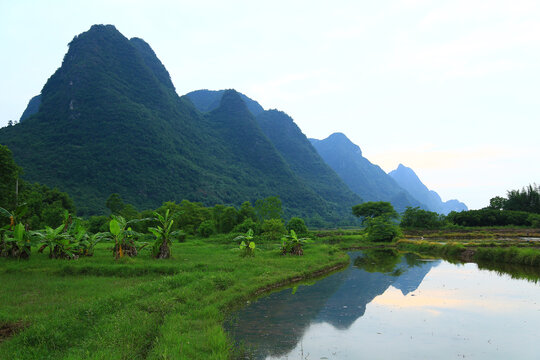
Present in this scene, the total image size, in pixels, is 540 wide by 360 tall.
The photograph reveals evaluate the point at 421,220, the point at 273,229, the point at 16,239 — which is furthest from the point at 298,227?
the point at 16,239

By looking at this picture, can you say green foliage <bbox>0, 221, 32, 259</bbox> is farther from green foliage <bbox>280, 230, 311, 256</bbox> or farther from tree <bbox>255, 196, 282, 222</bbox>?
tree <bbox>255, 196, 282, 222</bbox>

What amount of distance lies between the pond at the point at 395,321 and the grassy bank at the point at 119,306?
54.8 inches

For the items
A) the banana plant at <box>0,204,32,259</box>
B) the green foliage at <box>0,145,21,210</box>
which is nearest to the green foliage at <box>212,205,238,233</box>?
the green foliage at <box>0,145,21,210</box>

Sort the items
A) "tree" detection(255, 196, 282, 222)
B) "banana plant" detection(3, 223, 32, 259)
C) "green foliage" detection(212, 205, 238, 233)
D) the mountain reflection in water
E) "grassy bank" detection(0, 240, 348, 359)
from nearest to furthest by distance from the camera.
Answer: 1. "grassy bank" detection(0, 240, 348, 359)
2. the mountain reflection in water
3. "banana plant" detection(3, 223, 32, 259)
4. "green foliage" detection(212, 205, 238, 233)
5. "tree" detection(255, 196, 282, 222)

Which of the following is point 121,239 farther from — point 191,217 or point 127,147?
point 127,147

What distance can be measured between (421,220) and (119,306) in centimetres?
6540

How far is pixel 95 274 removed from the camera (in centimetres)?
1914

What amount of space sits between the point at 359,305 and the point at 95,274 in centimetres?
1459

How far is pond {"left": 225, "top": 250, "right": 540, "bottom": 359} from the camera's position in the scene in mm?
10375

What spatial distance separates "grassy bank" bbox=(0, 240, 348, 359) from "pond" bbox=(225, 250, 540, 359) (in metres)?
1.39

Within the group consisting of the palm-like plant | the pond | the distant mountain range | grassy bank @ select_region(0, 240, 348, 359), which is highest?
the distant mountain range

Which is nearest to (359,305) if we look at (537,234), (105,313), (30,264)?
(105,313)

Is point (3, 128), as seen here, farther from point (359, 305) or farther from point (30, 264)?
point (359, 305)

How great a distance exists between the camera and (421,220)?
6669cm
